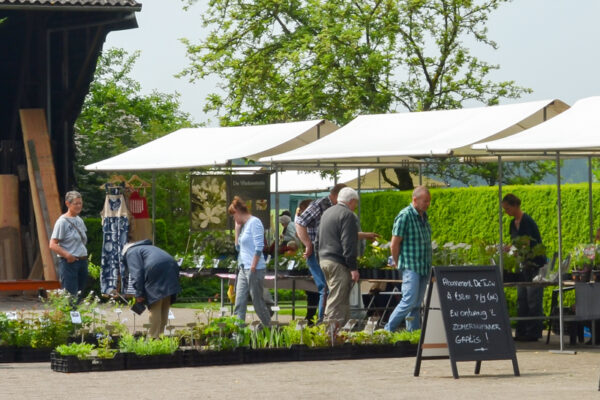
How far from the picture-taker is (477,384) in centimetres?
1109

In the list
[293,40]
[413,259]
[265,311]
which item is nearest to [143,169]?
[265,311]

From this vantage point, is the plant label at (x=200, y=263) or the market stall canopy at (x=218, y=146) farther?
the plant label at (x=200, y=263)

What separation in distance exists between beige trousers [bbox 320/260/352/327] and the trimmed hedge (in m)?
2.14

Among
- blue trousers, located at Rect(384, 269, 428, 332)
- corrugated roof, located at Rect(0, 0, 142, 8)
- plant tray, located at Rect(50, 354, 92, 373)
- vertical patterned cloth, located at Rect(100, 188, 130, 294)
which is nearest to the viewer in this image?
plant tray, located at Rect(50, 354, 92, 373)

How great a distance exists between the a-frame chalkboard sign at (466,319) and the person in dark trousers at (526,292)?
3.85 meters

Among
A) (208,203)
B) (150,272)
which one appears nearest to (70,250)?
(150,272)

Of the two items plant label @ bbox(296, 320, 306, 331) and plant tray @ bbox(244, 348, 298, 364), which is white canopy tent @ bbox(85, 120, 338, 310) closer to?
plant label @ bbox(296, 320, 306, 331)

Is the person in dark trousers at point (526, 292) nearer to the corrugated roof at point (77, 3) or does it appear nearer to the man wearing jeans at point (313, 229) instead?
the man wearing jeans at point (313, 229)

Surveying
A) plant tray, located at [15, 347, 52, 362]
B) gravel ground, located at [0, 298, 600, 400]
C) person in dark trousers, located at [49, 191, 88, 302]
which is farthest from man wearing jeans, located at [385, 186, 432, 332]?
person in dark trousers, located at [49, 191, 88, 302]

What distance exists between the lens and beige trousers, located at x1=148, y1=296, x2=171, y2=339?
13648mm

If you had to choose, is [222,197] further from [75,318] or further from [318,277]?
[75,318]

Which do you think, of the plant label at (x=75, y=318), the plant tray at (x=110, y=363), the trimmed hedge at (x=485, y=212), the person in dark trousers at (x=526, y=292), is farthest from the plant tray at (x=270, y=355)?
the person in dark trousers at (x=526, y=292)

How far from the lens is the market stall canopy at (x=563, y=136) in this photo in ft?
42.4

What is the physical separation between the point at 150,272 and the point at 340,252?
216 cm
